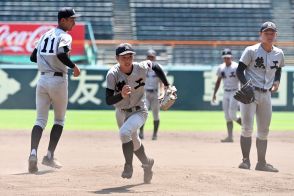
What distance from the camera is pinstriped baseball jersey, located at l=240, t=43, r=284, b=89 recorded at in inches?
366

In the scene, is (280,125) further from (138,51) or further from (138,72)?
(138,72)

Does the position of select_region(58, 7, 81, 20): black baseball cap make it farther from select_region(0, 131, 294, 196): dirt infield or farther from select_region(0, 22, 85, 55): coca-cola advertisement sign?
select_region(0, 22, 85, 55): coca-cola advertisement sign

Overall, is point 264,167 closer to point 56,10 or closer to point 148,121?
point 148,121

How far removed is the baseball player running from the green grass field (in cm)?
893

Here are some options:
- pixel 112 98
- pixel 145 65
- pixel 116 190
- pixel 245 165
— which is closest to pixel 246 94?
pixel 245 165

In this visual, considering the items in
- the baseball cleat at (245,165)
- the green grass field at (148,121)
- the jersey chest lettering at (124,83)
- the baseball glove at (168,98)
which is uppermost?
the jersey chest lettering at (124,83)

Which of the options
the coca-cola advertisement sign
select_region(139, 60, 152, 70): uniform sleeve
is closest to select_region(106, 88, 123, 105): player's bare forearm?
select_region(139, 60, 152, 70): uniform sleeve

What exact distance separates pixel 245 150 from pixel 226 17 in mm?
24340

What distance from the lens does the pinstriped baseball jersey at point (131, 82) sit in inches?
304

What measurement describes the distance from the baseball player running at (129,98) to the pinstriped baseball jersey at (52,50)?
127 centimetres

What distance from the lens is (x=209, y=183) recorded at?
303 inches

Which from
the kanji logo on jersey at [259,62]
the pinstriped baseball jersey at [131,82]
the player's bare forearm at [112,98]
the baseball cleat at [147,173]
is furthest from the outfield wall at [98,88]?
the player's bare forearm at [112,98]

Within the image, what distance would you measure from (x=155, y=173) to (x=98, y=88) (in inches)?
613

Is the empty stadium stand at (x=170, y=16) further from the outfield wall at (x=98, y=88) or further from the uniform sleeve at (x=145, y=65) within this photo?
the uniform sleeve at (x=145, y=65)
